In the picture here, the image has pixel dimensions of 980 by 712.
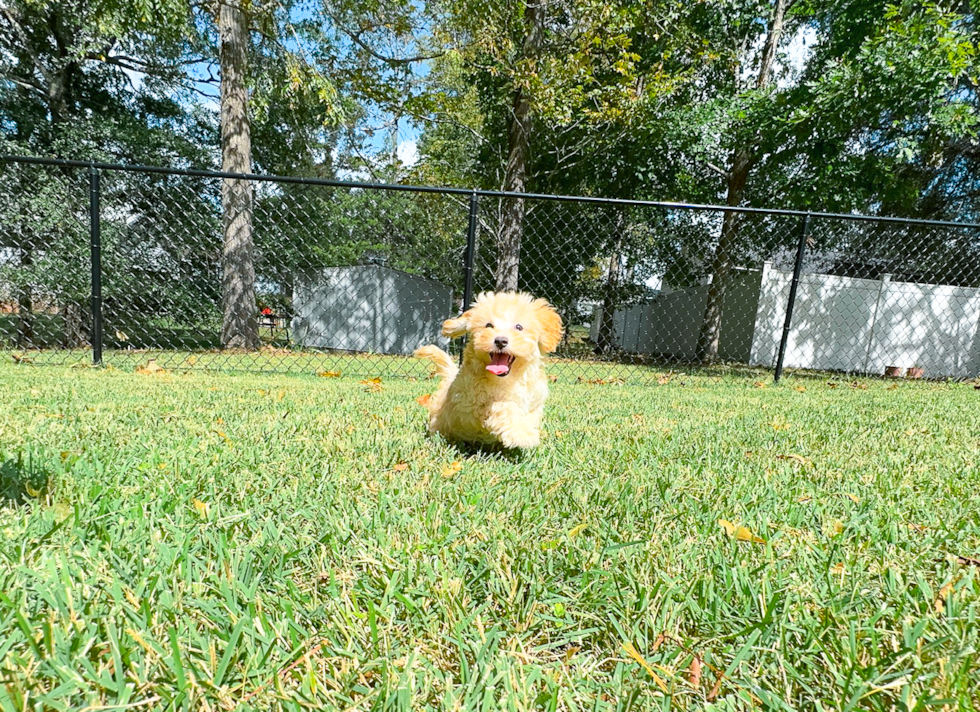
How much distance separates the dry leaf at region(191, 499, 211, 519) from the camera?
125cm

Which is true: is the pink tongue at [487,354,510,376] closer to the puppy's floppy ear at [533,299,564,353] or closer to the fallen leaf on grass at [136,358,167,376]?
the puppy's floppy ear at [533,299,564,353]

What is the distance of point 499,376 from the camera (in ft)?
6.37

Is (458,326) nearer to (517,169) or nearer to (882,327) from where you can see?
(517,169)

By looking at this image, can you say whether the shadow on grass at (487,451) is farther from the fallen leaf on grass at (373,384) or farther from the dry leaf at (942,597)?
the fallen leaf on grass at (373,384)

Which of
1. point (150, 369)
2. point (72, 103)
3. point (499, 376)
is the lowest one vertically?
point (150, 369)

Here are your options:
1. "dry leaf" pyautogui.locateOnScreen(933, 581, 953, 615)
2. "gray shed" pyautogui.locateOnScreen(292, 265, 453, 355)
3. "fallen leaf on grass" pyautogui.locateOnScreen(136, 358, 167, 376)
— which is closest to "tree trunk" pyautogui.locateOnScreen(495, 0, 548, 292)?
"gray shed" pyautogui.locateOnScreen(292, 265, 453, 355)

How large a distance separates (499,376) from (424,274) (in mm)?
12378

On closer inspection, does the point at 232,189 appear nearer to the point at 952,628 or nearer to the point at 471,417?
the point at 471,417

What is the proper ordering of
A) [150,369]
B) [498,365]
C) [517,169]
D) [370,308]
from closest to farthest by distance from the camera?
1. [498,365]
2. [150,369]
3. [517,169]
4. [370,308]

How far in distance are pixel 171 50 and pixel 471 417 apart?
12.3 meters

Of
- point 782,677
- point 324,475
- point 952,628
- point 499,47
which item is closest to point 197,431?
point 324,475

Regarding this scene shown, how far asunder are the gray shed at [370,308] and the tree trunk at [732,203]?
5917 mm

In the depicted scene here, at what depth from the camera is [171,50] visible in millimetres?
10062

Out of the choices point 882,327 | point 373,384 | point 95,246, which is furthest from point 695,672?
point 882,327
